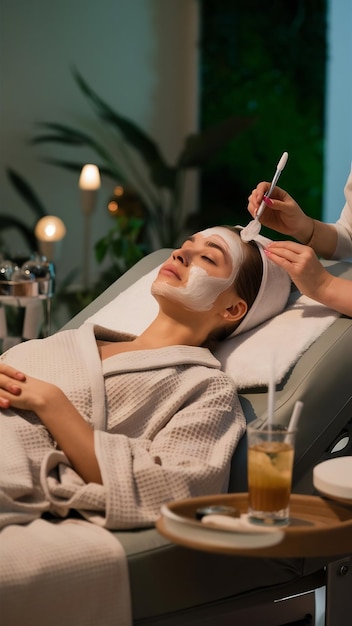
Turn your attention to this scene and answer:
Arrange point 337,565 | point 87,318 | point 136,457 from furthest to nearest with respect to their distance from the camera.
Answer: point 87,318
point 337,565
point 136,457

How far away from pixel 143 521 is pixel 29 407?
32 cm

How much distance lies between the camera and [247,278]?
2213 mm

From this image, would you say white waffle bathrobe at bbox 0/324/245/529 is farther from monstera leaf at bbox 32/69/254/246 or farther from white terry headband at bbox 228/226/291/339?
monstera leaf at bbox 32/69/254/246

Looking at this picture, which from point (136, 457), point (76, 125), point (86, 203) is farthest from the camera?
point (76, 125)

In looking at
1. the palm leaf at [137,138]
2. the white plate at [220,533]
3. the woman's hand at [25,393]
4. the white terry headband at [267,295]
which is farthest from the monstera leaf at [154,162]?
the white plate at [220,533]

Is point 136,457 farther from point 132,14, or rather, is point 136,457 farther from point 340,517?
point 132,14

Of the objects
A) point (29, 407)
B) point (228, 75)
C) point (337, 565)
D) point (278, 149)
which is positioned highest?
point (228, 75)

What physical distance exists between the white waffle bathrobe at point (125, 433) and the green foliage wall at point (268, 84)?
342cm

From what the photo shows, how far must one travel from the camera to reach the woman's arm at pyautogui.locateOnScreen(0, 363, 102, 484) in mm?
1890

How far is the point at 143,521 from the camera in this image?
1.82 m

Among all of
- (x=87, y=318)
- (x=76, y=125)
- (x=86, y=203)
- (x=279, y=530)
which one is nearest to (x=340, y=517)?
(x=279, y=530)

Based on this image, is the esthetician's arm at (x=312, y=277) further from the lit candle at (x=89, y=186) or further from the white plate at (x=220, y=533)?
the lit candle at (x=89, y=186)

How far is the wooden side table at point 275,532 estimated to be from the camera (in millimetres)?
1502

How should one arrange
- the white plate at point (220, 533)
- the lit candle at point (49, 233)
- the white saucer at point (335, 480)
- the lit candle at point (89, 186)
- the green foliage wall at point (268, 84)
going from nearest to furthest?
the white plate at point (220, 533), the white saucer at point (335, 480), the lit candle at point (49, 233), the lit candle at point (89, 186), the green foliage wall at point (268, 84)
